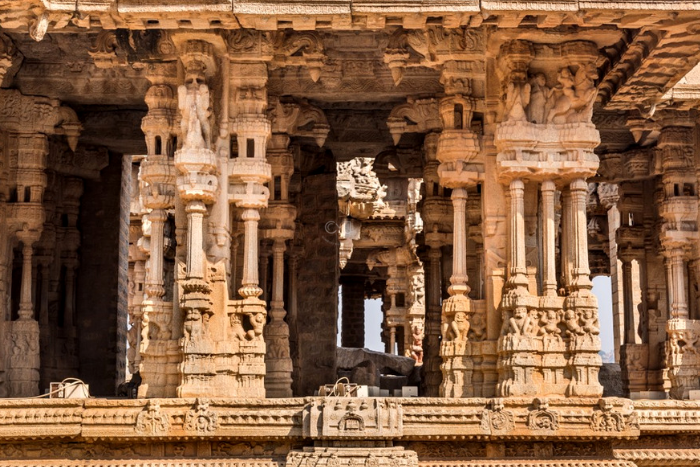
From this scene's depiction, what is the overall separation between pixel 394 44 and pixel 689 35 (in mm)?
3442

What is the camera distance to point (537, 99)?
14.6 meters

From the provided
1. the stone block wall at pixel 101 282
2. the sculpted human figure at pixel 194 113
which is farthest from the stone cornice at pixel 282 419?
the stone block wall at pixel 101 282

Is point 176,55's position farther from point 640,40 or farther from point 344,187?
point 344,187

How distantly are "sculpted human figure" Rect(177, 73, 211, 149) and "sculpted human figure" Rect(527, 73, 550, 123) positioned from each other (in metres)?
3.76

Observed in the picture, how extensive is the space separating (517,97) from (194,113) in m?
3.73

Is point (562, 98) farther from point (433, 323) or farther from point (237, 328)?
point (433, 323)

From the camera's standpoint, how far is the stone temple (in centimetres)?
1344

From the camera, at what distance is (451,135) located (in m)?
15.1

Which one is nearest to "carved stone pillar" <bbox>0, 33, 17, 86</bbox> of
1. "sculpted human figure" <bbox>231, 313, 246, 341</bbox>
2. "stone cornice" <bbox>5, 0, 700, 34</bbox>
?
"stone cornice" <bbox>5, 0, 700, 34</bbox>

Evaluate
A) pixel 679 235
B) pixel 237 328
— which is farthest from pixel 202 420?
pixel 679 235

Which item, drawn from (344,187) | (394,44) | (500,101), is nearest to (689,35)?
(500,101)

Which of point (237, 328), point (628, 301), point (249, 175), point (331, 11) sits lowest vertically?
point (237, 328)

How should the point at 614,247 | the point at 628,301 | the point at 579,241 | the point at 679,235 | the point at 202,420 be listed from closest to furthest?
the point at 202,420, the point at 579,241, the point at 679,235, the point at 628,301, the point at 614,247

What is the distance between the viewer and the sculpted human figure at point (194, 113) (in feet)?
46.6
